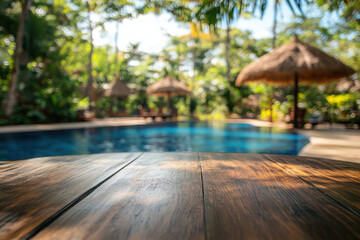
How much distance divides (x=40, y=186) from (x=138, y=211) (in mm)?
737

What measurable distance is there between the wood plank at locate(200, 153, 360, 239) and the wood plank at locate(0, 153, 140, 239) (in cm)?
71

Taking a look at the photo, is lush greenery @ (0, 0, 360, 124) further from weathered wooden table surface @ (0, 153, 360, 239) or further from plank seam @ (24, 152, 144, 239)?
plank seam @ (24, 152, 144, 239)

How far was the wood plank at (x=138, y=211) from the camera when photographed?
0.82 meters

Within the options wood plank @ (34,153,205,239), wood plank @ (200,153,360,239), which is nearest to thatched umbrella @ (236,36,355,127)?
wood plank @ (200,153,360,239)

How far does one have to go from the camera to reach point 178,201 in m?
1.12

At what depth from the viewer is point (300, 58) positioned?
743cm

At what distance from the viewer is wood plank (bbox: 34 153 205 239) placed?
0.82m

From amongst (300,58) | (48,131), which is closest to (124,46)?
(48,131)

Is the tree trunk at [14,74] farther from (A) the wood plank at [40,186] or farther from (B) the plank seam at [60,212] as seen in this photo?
(B) the plank seam at [60,212]

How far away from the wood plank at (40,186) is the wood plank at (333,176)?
141 cm

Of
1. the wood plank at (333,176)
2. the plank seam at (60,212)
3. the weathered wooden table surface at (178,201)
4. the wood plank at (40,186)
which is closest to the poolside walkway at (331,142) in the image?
the wood plank at (333,176)

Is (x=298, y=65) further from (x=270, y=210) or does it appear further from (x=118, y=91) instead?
(x=118, y=91)

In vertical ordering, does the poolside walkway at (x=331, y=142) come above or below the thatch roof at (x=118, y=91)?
below

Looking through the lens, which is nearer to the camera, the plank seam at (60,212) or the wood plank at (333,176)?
the plank seam at (60,212)
